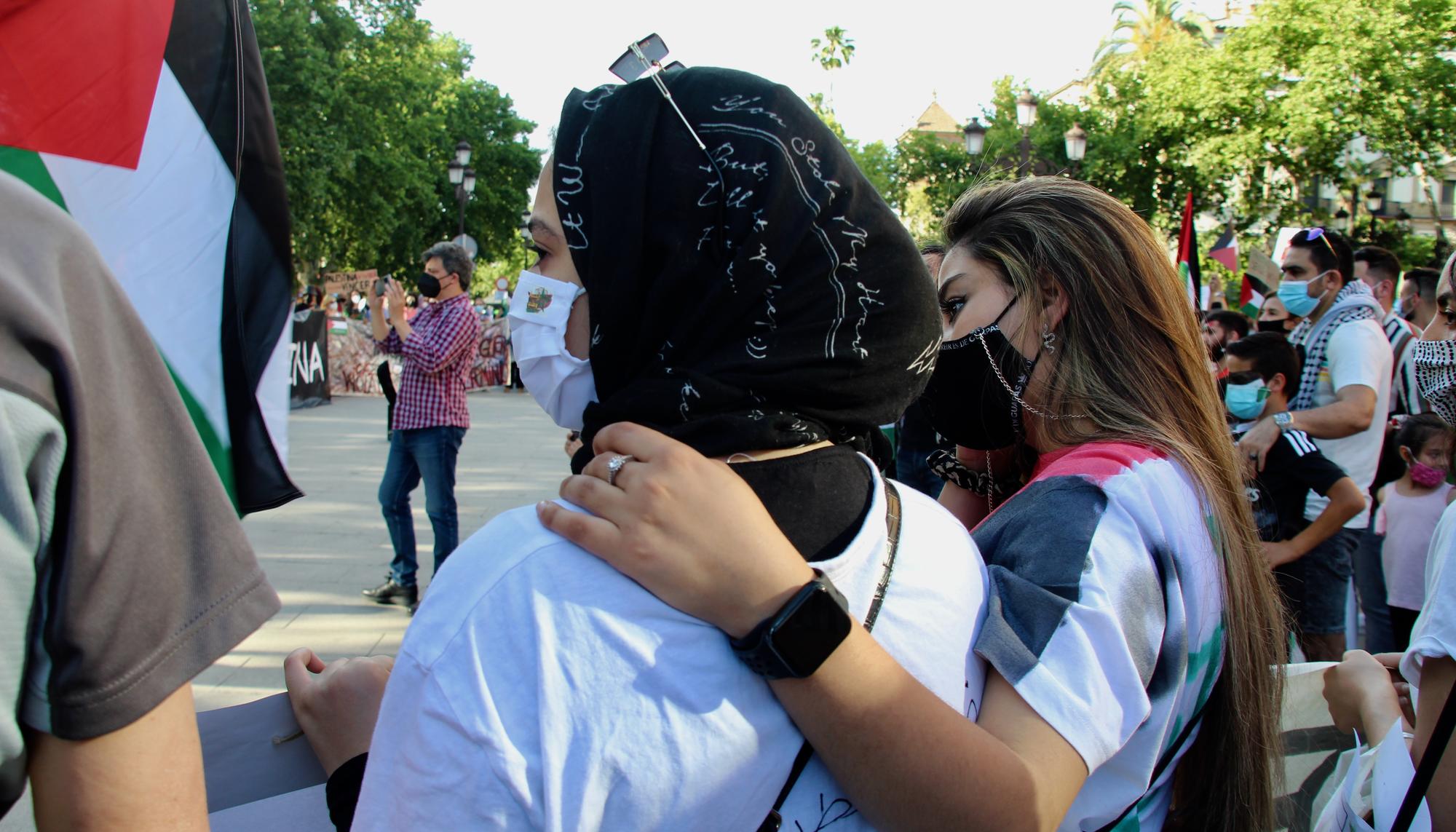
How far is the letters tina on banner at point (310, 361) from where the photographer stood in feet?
51.9

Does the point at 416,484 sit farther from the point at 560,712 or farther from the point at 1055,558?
the point at 560,712

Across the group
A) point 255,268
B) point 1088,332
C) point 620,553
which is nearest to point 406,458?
point 255,268

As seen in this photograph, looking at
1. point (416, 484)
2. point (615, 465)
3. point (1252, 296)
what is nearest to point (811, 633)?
point (615, 465)

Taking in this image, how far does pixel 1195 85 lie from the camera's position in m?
27.7

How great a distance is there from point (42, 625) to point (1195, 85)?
104ft

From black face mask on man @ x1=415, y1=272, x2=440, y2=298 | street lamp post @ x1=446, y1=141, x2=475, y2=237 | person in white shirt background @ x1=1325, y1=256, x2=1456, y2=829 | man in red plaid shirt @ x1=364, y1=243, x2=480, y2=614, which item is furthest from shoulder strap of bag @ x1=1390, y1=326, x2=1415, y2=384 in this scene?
street lamp post @ x1=446, y1=141, x2=475, y2=237

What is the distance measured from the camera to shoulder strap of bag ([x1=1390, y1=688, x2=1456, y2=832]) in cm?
142

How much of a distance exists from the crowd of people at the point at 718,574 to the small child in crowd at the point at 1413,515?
10.4 feet

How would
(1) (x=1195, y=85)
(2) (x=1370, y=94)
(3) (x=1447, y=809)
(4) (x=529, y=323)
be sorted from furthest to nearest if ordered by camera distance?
(1) (x=1195, y=85) < (2) (x=1370, y=94) < (3) (x=1447, y=809) < (4) (x=529, y=323)

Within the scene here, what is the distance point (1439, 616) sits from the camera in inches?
58.3

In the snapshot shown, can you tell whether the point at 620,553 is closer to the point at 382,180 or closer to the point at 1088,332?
the point at 1088,332

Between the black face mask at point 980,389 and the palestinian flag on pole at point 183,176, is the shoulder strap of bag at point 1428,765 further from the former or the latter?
the palestinian flag on pole at point 183,176

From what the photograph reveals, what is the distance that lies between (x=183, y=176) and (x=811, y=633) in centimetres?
180

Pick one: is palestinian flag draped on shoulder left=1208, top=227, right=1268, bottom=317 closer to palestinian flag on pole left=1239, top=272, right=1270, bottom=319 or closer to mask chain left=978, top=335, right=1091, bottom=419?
palestinian flag on pole left=1239, top=272, right=1270, bottom=319
